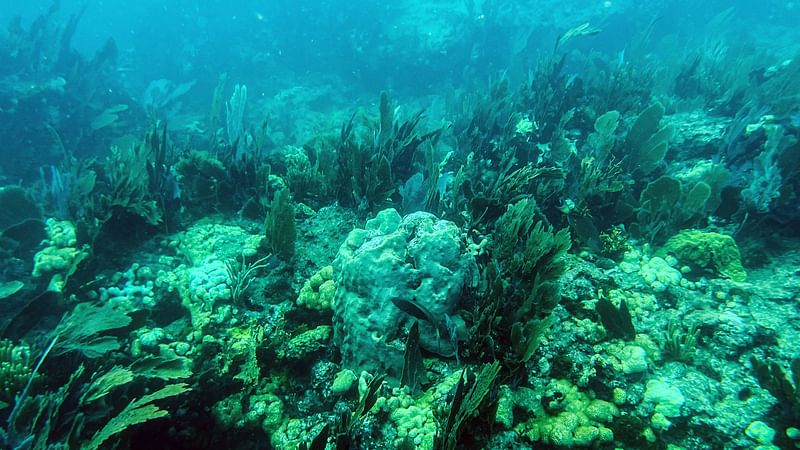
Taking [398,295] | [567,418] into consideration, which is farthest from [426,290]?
[567,418]

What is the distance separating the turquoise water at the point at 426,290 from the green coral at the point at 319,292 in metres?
0.02

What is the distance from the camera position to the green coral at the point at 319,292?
10.5ft

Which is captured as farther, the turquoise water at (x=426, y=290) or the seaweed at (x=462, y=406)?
the turquoise water at (x=426, y=290)

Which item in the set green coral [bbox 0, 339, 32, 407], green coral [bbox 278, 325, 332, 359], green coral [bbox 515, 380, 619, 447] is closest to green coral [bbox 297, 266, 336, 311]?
green coral [bbox 278, 325, 332, 359]

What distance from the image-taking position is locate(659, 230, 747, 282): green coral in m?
3.71

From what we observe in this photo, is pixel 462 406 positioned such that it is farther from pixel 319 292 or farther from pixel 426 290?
pixel 319 292

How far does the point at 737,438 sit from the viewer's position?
8.00 feet

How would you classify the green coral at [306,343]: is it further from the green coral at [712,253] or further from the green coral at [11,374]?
the green coral at [712,253]

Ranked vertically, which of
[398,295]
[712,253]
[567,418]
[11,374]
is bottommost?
[567,418]

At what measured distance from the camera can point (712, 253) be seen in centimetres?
377

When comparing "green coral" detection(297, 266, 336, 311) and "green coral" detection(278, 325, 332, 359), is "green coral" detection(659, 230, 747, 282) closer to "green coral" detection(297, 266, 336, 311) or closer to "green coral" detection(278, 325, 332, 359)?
"green coral" detection(297, 266, 336, 311)

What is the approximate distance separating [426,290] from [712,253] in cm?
315

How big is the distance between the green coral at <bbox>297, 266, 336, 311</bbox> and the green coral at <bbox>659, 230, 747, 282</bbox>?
3572mm

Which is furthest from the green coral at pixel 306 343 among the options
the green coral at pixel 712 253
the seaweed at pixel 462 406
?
the green coral at pixel 712 253
